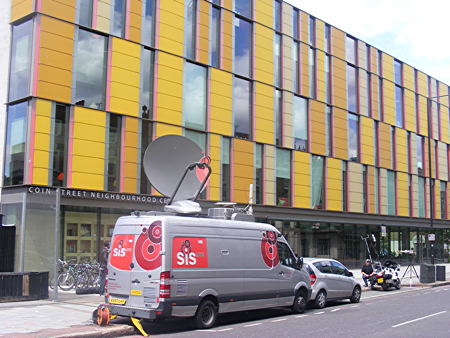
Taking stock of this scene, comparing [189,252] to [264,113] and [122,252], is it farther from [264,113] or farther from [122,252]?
[264,113]

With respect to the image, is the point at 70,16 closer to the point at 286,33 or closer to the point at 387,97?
the point at 286,33

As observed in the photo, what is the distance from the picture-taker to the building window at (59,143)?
21422 mm

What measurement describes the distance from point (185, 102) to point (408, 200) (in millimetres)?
25190

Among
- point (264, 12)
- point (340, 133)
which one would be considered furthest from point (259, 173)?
point (264, 12)

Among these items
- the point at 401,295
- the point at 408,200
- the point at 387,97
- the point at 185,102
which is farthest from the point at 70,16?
the point at 408,200

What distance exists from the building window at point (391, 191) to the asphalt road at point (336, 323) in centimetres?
2481

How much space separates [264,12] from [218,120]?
8379mm

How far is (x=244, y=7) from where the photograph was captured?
103 ft

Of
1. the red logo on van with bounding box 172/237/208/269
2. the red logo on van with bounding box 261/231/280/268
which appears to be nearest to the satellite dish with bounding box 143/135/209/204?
the red logo on van with bounding box 261/231/280/268

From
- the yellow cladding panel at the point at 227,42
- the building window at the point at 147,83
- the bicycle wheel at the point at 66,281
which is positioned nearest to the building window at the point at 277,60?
the yellow cladding panel at the point at 227,42

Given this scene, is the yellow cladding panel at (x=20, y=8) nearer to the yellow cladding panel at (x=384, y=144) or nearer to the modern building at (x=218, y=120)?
the modern building at (x=218, y=120)

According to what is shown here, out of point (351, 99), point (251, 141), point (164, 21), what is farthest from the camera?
point (351, 99)

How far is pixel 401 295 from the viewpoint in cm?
2200

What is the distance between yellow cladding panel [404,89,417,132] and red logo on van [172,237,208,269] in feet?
122
